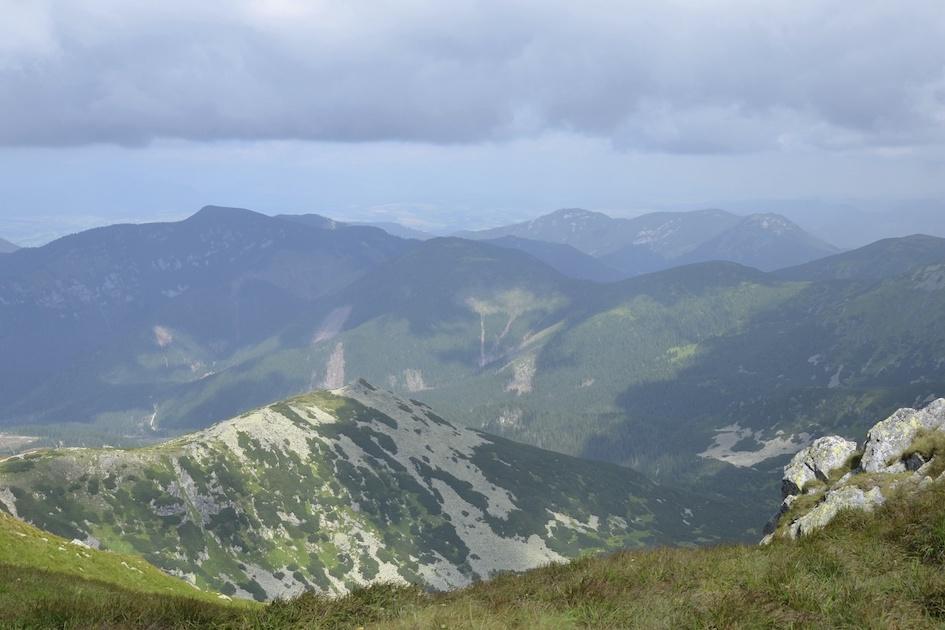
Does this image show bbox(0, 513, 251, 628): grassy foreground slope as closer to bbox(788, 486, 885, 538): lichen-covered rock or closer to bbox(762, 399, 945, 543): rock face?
bbox(762, 399, 945, 543): rock face

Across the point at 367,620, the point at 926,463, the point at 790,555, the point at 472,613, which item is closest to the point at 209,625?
the point at 367,620

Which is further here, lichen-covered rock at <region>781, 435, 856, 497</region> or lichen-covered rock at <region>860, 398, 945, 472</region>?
lichen-covered rock at <region>781, 435, 856, 497</region>

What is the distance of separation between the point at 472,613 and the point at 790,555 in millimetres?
9136

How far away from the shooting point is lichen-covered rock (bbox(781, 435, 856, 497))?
59.5 meters

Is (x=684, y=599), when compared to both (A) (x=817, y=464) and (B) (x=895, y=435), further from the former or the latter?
(A) (x=817, y=464)

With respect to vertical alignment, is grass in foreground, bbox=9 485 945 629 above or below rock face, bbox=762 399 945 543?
above

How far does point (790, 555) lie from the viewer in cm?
1756

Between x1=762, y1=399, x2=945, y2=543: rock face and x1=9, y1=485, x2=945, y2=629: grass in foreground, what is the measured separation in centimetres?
1728

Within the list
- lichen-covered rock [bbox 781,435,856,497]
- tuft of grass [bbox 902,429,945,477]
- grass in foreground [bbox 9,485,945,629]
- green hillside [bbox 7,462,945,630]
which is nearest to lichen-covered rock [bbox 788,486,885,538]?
tuft of grass [bbox 902,429,945,477]

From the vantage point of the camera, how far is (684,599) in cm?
1453

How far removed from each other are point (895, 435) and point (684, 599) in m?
49.9

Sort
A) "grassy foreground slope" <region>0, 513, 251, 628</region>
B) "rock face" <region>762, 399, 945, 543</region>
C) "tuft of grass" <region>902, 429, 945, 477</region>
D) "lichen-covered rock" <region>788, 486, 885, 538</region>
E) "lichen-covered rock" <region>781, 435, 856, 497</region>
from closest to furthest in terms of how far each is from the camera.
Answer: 1. "grassy foreground slope" <region>0, 513, 251, 628</region>
2. "lichen-covered rock" <region>788, 486, 885, 538</region>
3. "rock face" <region>762, 399, 945, 543</region>
4. "tuft of grass" <region>902, 429, 945, 477</region>
5. "lichen-covered rock" <region>781, 435, 856, 497</region>

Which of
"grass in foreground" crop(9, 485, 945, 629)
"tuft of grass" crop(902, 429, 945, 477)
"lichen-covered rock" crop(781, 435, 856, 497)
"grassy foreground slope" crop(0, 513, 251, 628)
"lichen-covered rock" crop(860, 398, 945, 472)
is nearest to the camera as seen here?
"grass in foreground" crop(9, 485, 945, 629)

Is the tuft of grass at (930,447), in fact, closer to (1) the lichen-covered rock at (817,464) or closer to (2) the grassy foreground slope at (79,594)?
(1) the lichen-covered rock at (817,464)
